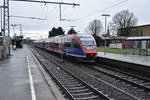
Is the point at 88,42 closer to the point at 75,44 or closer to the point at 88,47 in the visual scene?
the point at 88,47

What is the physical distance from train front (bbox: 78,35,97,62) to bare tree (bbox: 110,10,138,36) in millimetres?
61927

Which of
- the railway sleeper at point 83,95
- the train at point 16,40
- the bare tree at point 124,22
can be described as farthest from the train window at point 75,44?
the bare tree at point 124,22

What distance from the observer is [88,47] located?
2136cm

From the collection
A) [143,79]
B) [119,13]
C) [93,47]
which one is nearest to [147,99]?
[143,79]

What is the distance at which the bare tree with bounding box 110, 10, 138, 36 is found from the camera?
82.1 meters

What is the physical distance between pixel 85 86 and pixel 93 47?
35.1 feet

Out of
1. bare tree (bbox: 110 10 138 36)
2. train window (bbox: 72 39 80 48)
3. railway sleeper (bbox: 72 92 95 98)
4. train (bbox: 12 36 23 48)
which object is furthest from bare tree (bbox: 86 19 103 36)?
railway sleeper (bbox: 72 92 95 98)

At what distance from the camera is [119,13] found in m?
84.4

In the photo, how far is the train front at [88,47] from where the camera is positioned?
68.8 ft

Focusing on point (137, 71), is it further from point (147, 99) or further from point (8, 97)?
point (8, 97)

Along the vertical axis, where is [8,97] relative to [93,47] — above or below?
below

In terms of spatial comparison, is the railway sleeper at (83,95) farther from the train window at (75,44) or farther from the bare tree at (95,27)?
the bare tree at (95,27)

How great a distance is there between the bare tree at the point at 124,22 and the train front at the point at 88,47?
61927 mm

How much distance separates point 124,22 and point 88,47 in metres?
64.5
